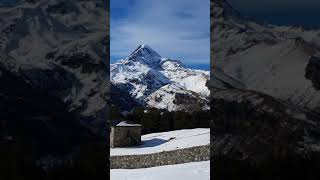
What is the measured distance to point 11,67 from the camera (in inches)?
269

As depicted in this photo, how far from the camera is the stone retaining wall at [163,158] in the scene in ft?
66.6

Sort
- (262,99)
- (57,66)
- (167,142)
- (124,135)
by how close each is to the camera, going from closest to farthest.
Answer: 1. (262,99)
2. (57,66)
3. (167,142)
4. (124,135)

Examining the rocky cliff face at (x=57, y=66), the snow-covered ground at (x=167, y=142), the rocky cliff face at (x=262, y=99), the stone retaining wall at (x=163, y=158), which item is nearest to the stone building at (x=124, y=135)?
the snow-covered ground at (x=167, y=142)

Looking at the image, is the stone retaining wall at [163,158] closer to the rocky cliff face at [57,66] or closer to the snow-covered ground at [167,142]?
the snow-covered ground at [167,142]

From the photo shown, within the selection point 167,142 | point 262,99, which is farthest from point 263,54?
point 167,142

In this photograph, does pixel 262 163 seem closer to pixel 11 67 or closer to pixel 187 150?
pixel 11 67

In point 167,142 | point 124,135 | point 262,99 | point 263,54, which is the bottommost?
point 167,142

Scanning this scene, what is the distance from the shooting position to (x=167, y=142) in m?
26.6

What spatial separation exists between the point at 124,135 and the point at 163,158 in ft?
22.9

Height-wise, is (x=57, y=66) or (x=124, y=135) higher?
(x=57, y=66)

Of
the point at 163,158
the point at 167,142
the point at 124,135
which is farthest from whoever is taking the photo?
the point at 124,135

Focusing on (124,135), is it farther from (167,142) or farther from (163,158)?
(163,158)

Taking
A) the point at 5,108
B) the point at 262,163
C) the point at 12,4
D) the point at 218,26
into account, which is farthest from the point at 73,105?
the point at 262,163

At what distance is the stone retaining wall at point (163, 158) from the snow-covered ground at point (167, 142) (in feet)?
4.02
